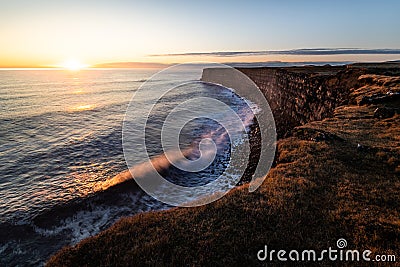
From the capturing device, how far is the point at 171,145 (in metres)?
25.6

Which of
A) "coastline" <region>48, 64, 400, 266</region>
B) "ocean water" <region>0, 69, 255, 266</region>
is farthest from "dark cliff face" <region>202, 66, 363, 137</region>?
"coastline" <region>48, 64, 400, 266</region>

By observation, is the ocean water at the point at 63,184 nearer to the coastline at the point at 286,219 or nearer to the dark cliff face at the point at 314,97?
the coastline at the point at 286,219

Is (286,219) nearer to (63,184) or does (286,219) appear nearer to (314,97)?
(63,184)

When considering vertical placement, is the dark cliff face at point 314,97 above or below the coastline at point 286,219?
above

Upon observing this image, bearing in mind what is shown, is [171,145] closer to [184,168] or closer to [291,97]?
[184,168]

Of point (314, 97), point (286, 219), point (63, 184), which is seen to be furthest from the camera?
point (314, 97)

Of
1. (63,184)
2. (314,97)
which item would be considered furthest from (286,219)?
(314,97)

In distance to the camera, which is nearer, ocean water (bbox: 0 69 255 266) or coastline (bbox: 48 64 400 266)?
coastline (bbox: 48 64 400 266)

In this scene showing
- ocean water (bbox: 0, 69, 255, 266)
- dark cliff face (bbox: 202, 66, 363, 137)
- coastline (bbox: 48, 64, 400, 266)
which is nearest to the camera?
coastline (bbox: 48, 64, 400, 266)

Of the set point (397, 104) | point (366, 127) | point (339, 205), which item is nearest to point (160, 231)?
point (339, 205)

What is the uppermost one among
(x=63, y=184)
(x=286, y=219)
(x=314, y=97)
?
(x=314, y=97)

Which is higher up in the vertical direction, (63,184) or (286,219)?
(286,219)

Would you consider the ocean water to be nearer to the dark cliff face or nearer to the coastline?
the coastline

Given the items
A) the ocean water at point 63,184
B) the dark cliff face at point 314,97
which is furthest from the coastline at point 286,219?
the dark cliff face at point 314,97
